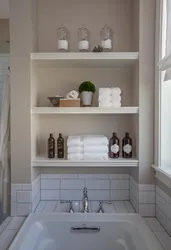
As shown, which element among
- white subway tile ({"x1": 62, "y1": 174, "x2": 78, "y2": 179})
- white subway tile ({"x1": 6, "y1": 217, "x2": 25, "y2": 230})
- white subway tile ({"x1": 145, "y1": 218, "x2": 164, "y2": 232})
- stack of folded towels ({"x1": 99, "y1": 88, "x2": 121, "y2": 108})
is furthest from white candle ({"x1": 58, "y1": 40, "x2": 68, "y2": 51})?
white subway tile ({"x1": 145, "y1": 218, "x2": 164, "y2": 232})

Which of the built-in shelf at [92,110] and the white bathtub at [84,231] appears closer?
the white bathtub at [84,231]

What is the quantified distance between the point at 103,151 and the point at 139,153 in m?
0.28

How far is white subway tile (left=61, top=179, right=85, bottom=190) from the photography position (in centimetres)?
229

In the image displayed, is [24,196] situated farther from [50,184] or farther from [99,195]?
[99,195]

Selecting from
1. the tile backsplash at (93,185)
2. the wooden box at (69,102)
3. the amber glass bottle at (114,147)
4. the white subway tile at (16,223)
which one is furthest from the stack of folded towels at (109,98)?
the white subway tile at (16,223)

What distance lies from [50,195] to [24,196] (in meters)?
0.35

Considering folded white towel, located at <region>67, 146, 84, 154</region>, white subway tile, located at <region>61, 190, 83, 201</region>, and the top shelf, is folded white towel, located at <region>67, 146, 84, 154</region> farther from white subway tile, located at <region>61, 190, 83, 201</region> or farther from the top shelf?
the top shelf

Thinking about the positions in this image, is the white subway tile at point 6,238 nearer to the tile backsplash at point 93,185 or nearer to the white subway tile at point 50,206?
the white subway tile at point 50,206

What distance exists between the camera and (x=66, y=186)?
229cm

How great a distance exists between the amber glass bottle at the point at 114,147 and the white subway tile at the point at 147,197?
14.1 inches

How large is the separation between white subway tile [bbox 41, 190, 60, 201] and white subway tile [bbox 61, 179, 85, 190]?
0.07 m


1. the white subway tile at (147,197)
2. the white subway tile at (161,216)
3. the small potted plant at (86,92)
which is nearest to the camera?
the white subway tile at (161,216)

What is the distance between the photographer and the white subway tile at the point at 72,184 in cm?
229

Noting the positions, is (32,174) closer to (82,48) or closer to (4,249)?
(4,249)
